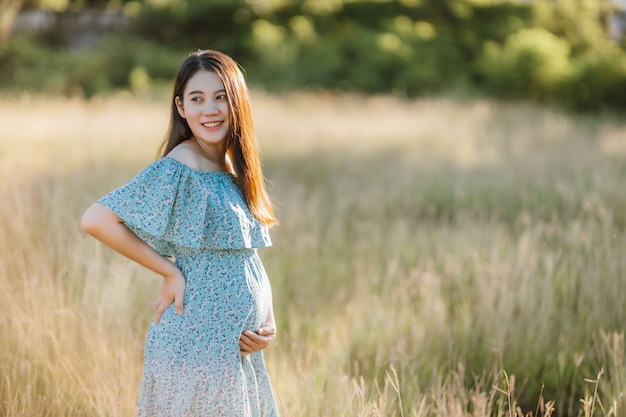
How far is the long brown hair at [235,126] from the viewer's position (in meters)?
1.97

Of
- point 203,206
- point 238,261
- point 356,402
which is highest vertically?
point 203,206

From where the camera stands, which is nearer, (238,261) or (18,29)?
(238,261)

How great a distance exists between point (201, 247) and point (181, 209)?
0.12m

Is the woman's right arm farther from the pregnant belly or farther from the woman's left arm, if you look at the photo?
the woman's left arm

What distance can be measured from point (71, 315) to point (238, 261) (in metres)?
1.15

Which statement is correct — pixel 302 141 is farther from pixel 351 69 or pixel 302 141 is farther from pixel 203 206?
pixel 351 69

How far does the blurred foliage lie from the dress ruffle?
1395 centimetres

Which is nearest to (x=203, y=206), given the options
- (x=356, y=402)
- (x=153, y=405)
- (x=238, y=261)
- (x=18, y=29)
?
(x=238, y=261)

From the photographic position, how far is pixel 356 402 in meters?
2.32

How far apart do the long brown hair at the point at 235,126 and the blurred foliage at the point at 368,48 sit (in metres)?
13.8

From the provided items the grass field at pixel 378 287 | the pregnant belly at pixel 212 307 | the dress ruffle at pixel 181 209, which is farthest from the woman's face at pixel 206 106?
the grass field at pixel 378 287

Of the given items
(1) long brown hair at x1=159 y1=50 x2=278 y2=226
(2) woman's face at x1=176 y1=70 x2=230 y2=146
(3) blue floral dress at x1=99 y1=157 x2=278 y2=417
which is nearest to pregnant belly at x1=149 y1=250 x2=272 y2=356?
(3) blue floral dress at x1=99 y1=157 x2=278 y2=417

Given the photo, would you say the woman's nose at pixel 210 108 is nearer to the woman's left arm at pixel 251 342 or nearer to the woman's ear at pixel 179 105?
the woman's ear at pixel 179 105

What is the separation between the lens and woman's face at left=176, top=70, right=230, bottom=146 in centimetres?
196
